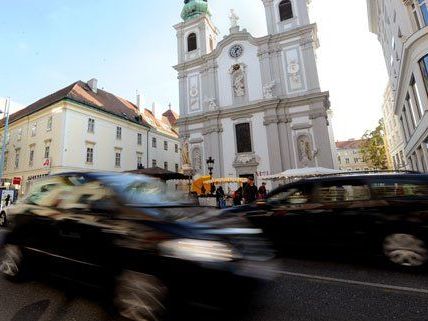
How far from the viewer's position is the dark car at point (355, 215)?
4.49 metres

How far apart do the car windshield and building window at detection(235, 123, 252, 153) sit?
75.3 feet

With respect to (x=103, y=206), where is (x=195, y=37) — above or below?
above

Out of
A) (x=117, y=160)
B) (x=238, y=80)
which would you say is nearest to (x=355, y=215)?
(x=238, y=80)

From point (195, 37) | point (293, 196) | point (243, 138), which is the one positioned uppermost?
point (195, 37)

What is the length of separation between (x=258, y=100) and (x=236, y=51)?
6880mm

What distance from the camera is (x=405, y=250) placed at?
14.7 feet

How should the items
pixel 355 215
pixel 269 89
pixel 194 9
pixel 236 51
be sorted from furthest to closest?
1. pixel 194 9
2. pixel 236 51
3. pixel 269 89
4. pixel 355 215

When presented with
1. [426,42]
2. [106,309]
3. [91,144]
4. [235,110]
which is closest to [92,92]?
[91,144]

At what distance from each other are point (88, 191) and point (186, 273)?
1841 mm

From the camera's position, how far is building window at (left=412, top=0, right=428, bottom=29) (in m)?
15.4

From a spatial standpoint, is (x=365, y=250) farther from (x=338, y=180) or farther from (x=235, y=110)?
(x=235, y=110)

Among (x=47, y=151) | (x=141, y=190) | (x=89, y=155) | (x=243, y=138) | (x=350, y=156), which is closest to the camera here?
(x=141, y=190)

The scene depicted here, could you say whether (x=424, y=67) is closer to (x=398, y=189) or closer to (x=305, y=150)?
(x=305, y=150)

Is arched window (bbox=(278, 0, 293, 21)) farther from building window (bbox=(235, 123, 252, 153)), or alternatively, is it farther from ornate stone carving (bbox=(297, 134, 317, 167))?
ornate stone carving (bbox=(297, 134, 317, 167))
